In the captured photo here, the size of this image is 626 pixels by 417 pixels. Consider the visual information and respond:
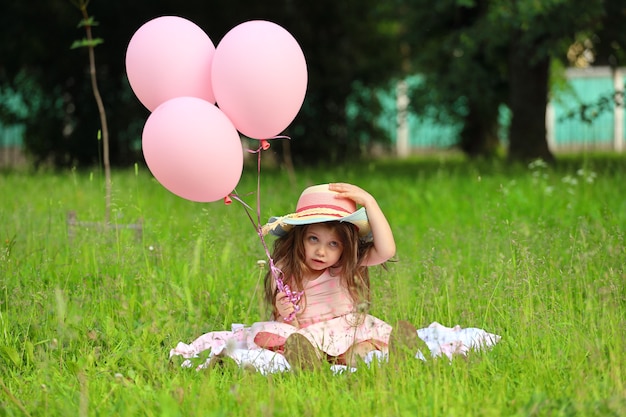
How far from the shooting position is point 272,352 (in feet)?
13.5

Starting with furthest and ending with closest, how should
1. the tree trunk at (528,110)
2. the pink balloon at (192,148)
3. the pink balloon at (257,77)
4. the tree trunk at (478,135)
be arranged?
1. the tree trunk at (478,135)
2. the tree trunk at (528,110)
3. the pink balloon at (257,77)
4. the pink balloon at (192,148)

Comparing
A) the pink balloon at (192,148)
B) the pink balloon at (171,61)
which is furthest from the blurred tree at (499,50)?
the pink balloon at (192,148)

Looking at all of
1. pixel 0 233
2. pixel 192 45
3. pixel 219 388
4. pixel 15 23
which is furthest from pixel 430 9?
pixel 219 388

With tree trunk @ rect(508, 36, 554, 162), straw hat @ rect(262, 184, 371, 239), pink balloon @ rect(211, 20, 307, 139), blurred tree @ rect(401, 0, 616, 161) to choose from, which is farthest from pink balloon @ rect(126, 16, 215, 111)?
tree trunk @ rect(508, 36, 554, 162)

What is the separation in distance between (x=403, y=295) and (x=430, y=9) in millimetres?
8805

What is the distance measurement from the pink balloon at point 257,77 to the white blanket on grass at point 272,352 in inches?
36.0

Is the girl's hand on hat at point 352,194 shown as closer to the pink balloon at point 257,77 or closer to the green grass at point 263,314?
the pink balloon at point 257,77

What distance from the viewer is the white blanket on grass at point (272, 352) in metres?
3.91

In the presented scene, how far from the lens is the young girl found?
421cm

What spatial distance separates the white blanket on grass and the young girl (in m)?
0.12

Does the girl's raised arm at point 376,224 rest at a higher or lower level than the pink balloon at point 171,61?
lower

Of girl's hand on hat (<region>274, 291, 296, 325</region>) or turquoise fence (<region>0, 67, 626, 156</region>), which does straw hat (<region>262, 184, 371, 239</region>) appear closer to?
girl's hand on hat (<region>274, 291, 296, 325</region>)

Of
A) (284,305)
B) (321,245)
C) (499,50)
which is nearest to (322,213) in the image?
(321,245)

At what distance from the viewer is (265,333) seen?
423 centimetres
